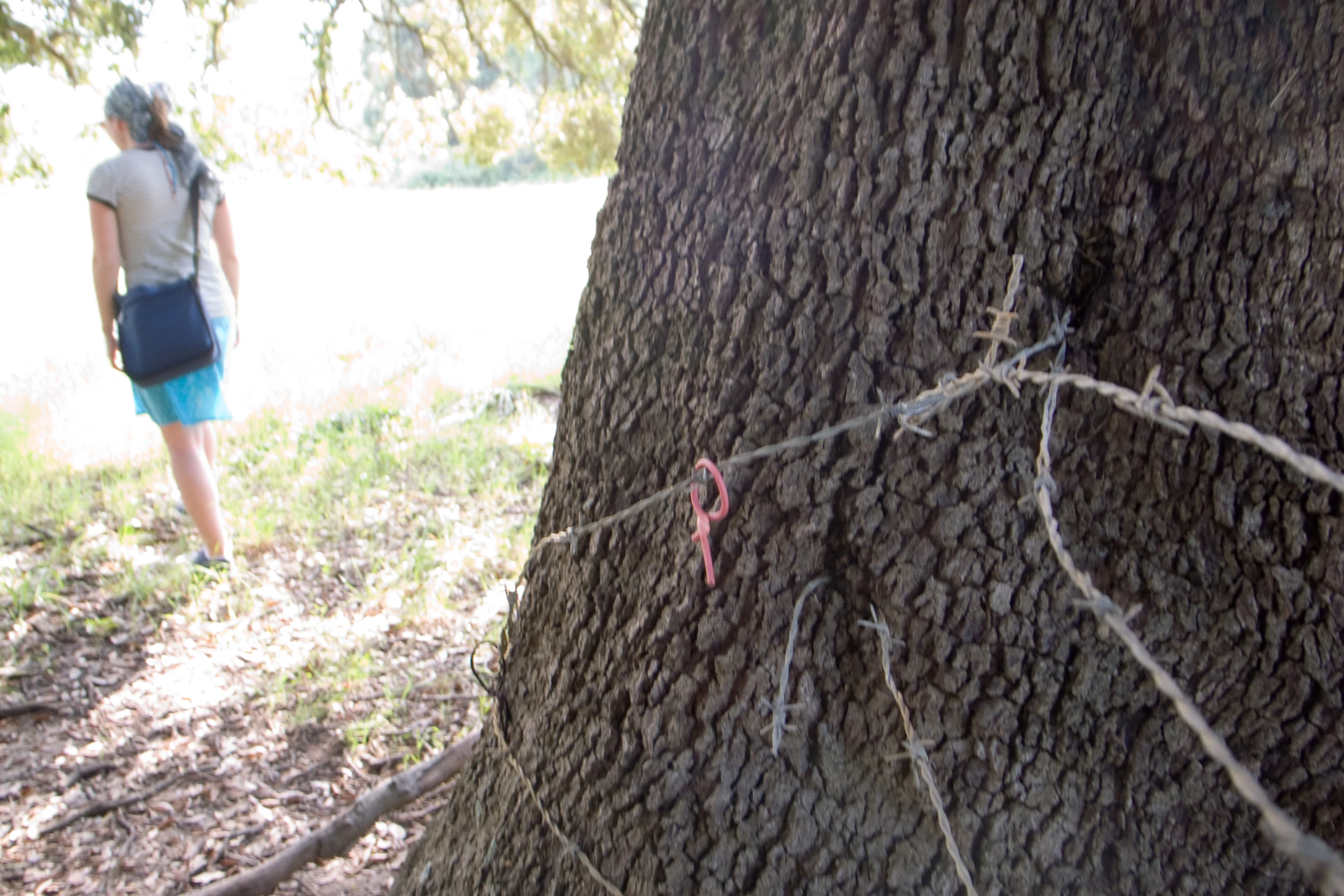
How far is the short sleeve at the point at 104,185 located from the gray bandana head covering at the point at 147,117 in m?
0.15

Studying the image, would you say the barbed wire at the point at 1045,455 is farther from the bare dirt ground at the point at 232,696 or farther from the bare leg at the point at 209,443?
the bare leg at the point at 209,443

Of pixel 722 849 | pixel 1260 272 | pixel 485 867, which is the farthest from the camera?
pixel 485 867

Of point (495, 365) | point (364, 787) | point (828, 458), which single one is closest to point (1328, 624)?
point (828, 458)

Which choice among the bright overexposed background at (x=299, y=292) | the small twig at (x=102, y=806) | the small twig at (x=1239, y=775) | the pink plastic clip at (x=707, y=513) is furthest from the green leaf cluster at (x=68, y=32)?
the small twig at (x=1239, y=775)

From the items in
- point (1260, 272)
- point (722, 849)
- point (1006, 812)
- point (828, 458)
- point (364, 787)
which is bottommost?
point (364, 787)

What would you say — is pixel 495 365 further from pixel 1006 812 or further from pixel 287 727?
pixel 1006 812

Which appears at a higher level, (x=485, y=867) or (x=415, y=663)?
(x=485, y=867)

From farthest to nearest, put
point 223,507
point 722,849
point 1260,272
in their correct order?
point 223,507, point 722,849, point 1260,272

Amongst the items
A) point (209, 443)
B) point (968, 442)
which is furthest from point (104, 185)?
point (968, 442)

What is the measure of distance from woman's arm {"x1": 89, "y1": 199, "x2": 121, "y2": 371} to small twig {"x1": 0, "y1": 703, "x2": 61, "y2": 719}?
1.27 metres

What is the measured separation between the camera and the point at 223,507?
4039 millimetres

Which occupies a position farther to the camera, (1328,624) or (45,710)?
(45,710)

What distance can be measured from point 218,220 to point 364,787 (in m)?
2.09

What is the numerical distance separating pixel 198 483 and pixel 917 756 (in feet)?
10.2
